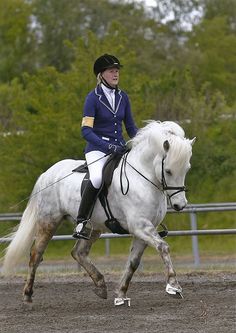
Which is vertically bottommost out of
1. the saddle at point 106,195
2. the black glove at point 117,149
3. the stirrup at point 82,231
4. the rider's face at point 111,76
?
the stirrup at point 82,231

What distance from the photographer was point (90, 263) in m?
10.2

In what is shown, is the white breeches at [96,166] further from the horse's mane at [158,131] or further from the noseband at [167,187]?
the noseband at [167,187]

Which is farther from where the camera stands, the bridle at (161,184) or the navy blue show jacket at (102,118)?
the navy blue show jacket at (102,118)

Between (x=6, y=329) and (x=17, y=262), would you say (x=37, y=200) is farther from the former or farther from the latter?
(x=6, y=329)

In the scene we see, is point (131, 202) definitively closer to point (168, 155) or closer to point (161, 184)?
point (161, 184)

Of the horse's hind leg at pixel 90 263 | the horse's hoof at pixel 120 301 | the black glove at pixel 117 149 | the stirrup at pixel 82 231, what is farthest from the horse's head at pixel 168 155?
the horse's hind leg at pixel 90 263

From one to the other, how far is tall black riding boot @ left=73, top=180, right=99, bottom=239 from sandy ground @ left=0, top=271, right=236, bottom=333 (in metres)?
0.84

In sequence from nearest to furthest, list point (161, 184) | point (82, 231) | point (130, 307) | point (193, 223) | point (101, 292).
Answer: point (161, 184) → point (130, 307) → point (82, 231) → point (101, 292) → point (193, 223)

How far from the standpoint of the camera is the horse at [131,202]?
8.84 m

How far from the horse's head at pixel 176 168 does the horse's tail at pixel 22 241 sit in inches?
94.2

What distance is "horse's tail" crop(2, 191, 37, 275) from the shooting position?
10.6m

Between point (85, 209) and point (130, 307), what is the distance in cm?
120

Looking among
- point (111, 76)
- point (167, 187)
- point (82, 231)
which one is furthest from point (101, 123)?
point (167, 187)

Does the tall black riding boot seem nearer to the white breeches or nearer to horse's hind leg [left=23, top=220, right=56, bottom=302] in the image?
the white breeches
